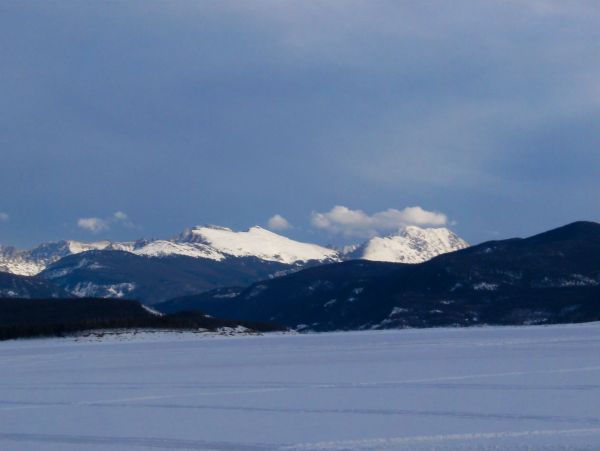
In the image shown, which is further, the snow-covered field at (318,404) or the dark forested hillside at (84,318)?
the dark forested hillside at (84,318)

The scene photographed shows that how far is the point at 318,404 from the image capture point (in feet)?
76.2

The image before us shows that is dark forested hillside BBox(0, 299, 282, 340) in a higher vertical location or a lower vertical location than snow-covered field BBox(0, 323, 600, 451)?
higher

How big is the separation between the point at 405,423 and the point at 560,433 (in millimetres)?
3273

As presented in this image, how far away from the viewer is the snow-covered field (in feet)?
60.2

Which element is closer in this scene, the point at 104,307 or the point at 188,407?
the point at 188,407

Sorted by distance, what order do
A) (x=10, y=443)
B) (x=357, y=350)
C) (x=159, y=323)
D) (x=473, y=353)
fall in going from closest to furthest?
(x=10, y=443), (x=473, y=353), (x=357, y=350), (x=159, y=323)

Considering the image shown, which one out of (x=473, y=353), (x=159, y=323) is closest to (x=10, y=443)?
(x=473, y=353)

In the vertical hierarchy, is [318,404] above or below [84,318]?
below

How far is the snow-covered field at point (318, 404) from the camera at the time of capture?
18344 millimetres

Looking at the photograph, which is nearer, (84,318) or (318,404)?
(318,404)

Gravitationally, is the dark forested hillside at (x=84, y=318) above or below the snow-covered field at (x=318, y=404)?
above

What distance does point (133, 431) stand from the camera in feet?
65.8

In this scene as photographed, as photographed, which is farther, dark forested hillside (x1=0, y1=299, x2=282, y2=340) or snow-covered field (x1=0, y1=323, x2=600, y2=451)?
dark forested hillside (x1=0, y1=299, x2=282, y2=340)

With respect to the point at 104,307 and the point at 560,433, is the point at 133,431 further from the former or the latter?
the point at 104,307
